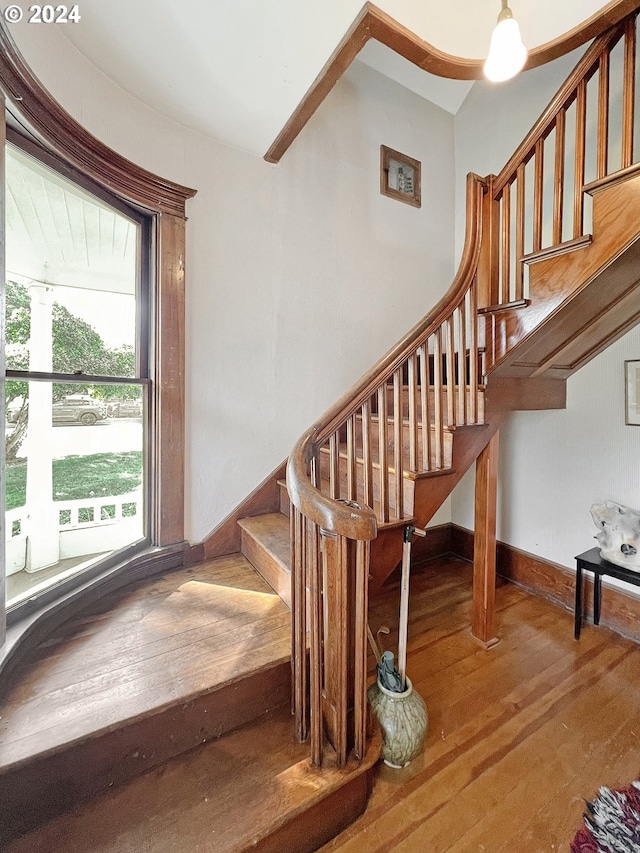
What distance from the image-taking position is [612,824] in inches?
47.1

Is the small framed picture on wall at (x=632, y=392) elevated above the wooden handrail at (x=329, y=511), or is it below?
above

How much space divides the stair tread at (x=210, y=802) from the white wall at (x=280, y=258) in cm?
114

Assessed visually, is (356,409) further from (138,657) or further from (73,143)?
(73,143)

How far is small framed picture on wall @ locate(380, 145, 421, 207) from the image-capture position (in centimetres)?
288

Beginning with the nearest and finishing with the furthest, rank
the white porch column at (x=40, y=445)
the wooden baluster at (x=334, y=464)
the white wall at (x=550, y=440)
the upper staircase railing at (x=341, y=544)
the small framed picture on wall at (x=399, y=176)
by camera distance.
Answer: the upper staircase railing at (x=341, y=544) → the wooden baluster at (x=334, y=464) → the white porch column at (x=40, y=445) → the white wall at (x=550, y=440) → the small framed picture on wall at (x=399, y=176)

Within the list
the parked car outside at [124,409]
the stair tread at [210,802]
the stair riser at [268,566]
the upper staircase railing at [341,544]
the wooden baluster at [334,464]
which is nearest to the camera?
the stair tread at [210,802]

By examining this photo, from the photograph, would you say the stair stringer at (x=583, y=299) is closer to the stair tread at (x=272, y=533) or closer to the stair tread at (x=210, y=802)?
the stair tread at (x=272, y=533)

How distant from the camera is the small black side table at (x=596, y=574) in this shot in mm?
1925

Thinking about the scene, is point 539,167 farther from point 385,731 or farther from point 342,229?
point 385,731

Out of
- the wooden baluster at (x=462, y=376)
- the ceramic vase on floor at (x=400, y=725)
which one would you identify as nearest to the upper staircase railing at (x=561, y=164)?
the wooden baluster at (x=462, y=376)

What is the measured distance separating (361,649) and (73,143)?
2.33 m

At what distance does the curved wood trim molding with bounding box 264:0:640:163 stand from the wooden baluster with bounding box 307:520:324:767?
79.0 inches

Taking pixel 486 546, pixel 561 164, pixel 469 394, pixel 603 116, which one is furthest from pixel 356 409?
pixel 603 116

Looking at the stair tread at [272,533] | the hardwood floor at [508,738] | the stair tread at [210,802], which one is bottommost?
the hardwood floor at [508,738]
